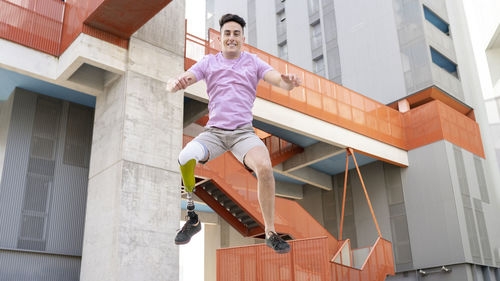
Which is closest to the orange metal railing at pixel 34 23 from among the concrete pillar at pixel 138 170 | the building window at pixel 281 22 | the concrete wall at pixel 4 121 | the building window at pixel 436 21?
the concrete pillar at pixel 138 170

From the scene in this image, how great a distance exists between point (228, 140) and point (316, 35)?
2650 centimetres

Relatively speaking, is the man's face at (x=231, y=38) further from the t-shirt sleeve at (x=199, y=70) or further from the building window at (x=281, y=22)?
the building window at (x=281, y=22)

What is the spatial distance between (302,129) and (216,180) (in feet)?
12.9

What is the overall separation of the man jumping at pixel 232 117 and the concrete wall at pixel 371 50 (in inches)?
802

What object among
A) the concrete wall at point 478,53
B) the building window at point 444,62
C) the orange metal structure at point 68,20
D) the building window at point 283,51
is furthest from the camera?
the building window at point 283,51

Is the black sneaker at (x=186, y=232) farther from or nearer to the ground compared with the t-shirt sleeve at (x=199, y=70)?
nearer to the ground

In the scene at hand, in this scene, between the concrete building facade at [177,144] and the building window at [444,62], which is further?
the building window at [444,62]

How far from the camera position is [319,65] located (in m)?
29.1

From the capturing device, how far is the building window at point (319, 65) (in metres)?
28.6

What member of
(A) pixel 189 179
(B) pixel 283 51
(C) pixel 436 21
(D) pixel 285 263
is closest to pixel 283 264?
(D) pixel 285 263

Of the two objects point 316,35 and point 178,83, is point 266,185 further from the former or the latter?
point 316,35

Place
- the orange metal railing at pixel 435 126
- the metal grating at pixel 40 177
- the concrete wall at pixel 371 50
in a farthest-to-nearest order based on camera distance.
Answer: the concrete wall at pixel 371 50 < the orange metal railing at pixel 435 126 < the metal grating at pixel 40 177

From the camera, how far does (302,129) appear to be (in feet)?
58.2

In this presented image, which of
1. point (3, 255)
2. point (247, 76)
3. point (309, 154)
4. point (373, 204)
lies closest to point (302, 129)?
point (309, 154)
